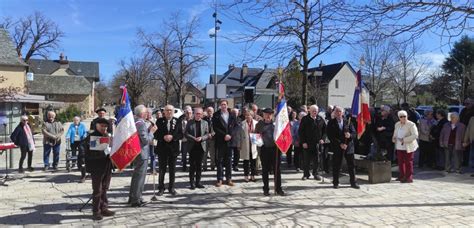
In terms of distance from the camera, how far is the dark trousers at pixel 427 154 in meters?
12.9

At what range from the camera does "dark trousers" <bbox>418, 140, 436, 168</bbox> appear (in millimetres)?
12938

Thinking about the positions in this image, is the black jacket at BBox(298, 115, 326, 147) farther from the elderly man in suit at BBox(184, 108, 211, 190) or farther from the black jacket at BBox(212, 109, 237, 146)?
the elderly man in suit at BBox(184, 108, 211, 190)

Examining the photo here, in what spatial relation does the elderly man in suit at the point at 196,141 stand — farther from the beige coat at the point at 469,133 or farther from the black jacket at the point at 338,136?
the beige coat at the point at 469,133

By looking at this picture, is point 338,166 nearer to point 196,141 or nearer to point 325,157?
point 325,157

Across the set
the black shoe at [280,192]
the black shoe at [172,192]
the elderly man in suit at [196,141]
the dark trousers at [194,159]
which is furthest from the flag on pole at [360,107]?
the black shoe at [172,192]

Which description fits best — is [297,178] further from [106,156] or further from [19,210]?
[19,210]

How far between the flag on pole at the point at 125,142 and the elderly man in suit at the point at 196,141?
78.6 inches

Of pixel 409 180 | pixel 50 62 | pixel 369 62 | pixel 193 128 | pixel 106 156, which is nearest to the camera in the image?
pixel 106 156

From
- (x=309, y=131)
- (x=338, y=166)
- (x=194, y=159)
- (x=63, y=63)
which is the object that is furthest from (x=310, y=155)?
(x=63, y=63)

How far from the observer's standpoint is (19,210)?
784cm

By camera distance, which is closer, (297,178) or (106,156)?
(106,156)

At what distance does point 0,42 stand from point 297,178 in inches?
1482

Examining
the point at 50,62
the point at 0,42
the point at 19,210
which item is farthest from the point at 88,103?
the point at 19,210

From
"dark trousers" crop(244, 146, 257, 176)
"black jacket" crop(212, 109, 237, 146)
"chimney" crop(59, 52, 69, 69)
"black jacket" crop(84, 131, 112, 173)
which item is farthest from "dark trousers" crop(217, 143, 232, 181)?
"chimney" crop(59, 52, 69, 69)
